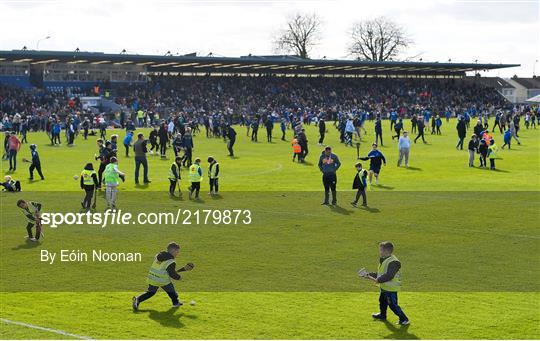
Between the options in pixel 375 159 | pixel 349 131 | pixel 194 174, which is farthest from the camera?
pixel 349 131

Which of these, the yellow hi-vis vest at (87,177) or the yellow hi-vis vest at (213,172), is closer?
the yellow hi-vis vest at (87,177)

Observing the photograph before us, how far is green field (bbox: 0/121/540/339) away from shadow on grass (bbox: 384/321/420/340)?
0.03m

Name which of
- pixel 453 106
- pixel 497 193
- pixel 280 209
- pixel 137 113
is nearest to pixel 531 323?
pixel 280 209

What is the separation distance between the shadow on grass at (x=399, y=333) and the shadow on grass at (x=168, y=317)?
3536mm

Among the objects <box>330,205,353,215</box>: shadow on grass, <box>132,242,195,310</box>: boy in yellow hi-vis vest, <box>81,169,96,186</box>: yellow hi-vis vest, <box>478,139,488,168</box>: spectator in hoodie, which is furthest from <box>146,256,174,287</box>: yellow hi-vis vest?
<box>478,139,488,168</box>: spectator in hoodie

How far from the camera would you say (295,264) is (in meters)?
19.4

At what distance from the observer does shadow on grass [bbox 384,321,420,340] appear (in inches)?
546

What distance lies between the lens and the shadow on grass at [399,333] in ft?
45.5

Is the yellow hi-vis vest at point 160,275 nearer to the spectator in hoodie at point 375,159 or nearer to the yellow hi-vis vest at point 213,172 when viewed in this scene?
the yellow hi-vis vest at point 213,172

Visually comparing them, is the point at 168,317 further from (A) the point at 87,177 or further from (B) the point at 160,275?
(A) the point at 87,177

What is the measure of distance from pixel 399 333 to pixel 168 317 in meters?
4.21

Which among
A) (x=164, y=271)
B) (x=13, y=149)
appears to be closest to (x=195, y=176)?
(x=13, y=149)

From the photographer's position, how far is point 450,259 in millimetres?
19812

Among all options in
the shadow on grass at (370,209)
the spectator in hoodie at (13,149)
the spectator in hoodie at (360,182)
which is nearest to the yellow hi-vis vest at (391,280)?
the spectator in hoodie at (360,182)
